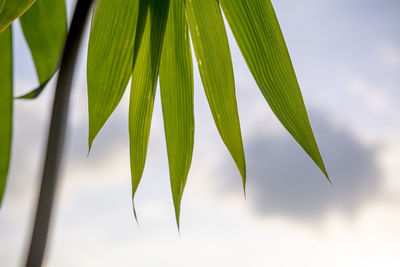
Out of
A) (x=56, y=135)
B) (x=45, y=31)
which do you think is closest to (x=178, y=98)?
(x=56, y=135)

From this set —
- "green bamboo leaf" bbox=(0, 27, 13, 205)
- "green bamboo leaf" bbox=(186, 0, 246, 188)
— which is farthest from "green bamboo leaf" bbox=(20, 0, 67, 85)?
"green bamboo leaf" bbox=(186, 0, 246, 188)

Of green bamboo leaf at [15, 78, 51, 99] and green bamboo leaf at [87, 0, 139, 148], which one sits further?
green bamboo leaf at [15, 78, 51, 99]

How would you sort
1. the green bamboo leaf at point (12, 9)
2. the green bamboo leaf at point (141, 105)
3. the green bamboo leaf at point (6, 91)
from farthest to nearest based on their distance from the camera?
the green bamboo leaf at point (6, 91) < the green bamboo leaf at point (141, 105) < the green bamboo leaf at point (12, 9)

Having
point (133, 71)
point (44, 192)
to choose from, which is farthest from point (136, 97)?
point (44, 192)

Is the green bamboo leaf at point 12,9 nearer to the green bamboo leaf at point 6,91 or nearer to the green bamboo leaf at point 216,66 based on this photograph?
the green bamboo leaf at point 216,66

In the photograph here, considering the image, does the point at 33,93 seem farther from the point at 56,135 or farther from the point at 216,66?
the point at 216,66

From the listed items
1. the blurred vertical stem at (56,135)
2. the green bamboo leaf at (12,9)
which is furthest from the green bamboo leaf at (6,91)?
the green bamboo leaf at (12,9)

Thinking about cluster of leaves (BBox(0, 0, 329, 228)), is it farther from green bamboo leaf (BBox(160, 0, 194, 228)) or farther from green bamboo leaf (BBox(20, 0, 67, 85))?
green bamboo leaf (BBox(20, 0, 67, 85))
